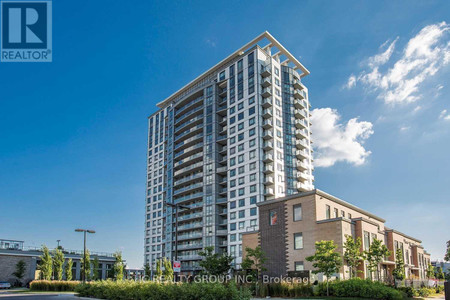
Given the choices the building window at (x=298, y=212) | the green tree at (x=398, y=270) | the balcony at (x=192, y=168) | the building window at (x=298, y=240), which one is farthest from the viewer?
the balcony at (x=192, y=168)

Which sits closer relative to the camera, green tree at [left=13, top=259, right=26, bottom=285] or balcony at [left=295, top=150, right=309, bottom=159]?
green tree at [left=13, top=259, right=26, bottom=285]

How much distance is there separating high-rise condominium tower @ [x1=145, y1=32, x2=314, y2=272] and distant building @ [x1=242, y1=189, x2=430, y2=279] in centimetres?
3219

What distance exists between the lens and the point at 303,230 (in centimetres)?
3894

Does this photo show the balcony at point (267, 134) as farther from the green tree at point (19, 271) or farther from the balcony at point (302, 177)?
the green tree at point (19, 271)

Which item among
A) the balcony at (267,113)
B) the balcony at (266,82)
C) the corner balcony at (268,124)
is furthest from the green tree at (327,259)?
the balcony at (266,82)

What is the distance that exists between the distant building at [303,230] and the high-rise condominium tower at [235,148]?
3219cm

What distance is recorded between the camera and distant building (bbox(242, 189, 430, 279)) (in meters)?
37.4

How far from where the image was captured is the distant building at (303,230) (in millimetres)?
37438

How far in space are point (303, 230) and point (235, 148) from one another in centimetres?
4566

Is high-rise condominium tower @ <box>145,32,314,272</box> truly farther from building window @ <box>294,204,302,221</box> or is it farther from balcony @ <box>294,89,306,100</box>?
building window @ <box>294,204,302,221</box>

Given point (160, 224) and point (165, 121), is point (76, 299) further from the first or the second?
point (165, 121)

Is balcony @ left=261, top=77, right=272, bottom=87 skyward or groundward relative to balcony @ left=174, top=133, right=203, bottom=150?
skyward

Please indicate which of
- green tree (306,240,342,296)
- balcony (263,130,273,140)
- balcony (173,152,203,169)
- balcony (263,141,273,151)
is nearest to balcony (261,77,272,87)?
balcony (263,130,273,140)

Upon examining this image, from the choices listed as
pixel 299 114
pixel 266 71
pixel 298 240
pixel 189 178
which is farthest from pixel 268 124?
pixel 298 240
